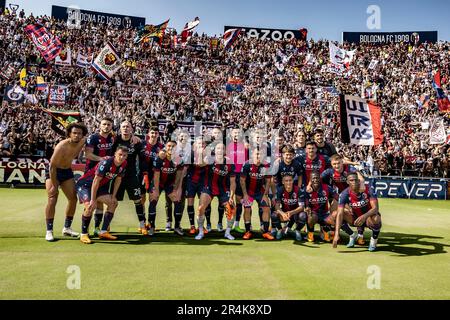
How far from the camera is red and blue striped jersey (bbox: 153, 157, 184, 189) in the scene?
9.36 metres

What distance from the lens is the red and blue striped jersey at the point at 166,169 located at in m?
9.36

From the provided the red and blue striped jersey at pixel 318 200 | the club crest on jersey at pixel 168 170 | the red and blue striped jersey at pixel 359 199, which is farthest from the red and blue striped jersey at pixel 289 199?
the club crest on jersey at pixel 168 170

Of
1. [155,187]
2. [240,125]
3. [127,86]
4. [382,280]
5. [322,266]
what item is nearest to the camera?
[382,280]

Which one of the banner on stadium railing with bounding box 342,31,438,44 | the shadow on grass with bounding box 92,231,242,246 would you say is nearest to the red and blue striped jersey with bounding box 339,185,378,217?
the shadow on grass with bounding box 92,231,242,246

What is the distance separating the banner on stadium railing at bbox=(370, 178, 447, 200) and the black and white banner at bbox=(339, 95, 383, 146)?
12.0 metres

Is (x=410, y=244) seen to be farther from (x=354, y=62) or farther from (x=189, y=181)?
(x=354, y=62)

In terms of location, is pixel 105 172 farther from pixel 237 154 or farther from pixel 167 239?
pixel 237 154

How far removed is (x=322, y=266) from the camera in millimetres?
6430

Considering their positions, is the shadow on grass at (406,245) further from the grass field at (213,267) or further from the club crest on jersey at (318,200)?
the club crest on jersey at (318,200)

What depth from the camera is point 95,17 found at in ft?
164

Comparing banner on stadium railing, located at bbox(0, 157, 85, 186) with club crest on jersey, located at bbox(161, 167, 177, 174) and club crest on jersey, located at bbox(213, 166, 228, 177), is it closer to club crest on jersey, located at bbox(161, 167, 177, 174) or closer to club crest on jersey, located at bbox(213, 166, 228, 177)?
club crest on jersey, located at bbox(161, 167, 177, 174)

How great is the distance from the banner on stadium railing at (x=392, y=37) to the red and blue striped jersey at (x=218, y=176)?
51786 millimetres
